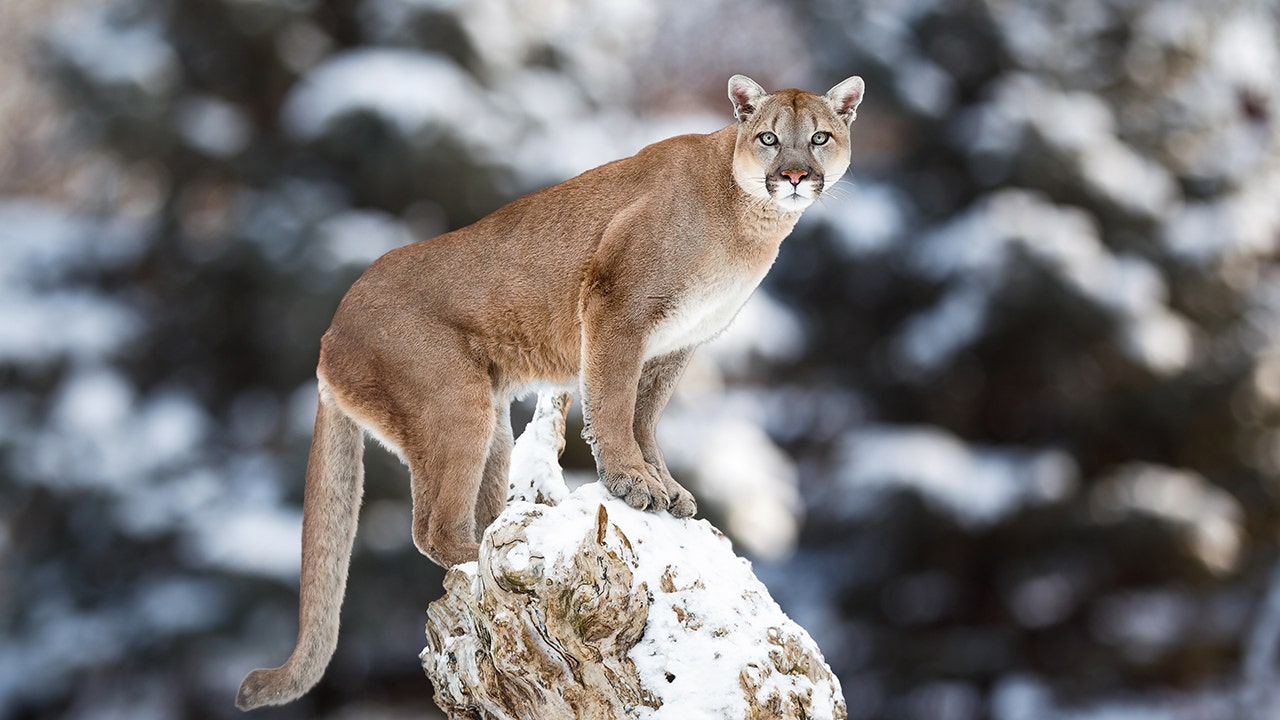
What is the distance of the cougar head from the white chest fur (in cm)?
38

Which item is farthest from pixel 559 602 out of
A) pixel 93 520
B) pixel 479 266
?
pixel 93 520

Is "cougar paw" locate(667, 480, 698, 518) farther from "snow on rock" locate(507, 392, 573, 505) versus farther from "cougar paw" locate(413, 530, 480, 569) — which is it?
"cougar paw" locate(413, 530, 480, 569)

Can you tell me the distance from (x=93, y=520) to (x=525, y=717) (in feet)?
29.0

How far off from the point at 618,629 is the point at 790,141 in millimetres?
1890

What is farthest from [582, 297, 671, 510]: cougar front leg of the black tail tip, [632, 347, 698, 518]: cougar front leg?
the black tail tip

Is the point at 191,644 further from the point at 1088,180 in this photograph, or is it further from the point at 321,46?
the point at 1088,180

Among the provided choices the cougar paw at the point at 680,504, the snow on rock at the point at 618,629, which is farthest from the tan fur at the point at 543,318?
the snow on rock at the point at 618,629

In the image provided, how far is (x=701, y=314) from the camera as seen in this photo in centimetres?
516

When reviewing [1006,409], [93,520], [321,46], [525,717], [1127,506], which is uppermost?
[321,46]

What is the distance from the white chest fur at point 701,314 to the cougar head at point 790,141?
385 mm

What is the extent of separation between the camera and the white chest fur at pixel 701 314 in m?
5.09

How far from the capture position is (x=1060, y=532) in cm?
1433

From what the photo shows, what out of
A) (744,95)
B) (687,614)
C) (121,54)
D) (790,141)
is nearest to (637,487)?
(687,614)

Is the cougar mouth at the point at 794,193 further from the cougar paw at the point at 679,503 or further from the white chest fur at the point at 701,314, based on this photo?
the cougar paw at the point at 679,503
